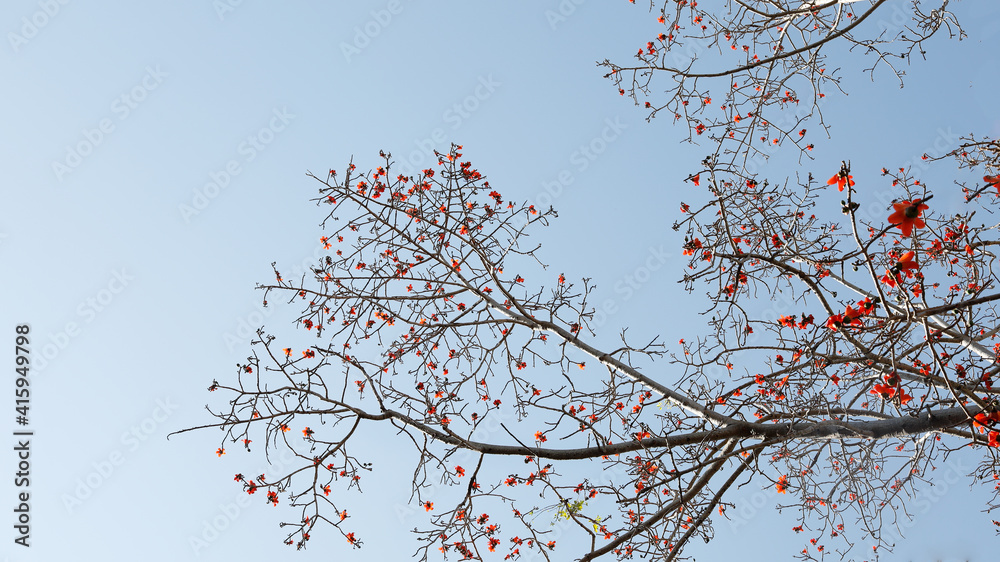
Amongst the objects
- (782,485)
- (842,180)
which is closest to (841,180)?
(842,180)

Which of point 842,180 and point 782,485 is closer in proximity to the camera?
point 842,180

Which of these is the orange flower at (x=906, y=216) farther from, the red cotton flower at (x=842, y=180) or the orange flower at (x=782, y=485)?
Result: the orange flower at (x=782, y=485)

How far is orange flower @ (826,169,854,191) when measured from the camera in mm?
2117

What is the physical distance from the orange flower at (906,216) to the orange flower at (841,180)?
19 centimetres

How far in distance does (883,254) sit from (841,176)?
3.29 meters

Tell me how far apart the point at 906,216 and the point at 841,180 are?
0.26 meters

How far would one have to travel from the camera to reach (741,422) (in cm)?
375

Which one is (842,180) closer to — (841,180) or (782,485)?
(841,180)

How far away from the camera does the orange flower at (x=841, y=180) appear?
212 cm

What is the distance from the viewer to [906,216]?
1977mm

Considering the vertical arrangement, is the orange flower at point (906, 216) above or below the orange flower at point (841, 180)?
below

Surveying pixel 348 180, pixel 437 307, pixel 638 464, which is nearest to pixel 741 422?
pixel 638 464

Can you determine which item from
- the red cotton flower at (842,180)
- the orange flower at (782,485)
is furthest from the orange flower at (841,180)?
the orange flower at (782,485)

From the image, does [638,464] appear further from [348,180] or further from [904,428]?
[348,180]
